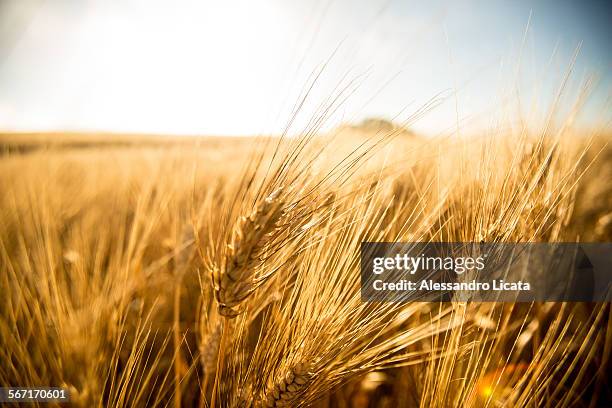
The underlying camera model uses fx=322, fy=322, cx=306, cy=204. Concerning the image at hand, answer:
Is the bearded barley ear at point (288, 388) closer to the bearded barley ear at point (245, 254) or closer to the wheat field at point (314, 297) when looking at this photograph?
the wheat field at point (314, 297)

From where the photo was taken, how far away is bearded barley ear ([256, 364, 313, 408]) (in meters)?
0.41

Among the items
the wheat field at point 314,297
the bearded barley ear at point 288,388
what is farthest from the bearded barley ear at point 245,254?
the bearded barley ear at point 288,388

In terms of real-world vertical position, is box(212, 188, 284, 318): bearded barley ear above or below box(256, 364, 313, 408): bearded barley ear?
above

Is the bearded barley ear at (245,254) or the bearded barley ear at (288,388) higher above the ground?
the bearded barley ear at (245,254)

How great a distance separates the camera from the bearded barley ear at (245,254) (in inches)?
15.1

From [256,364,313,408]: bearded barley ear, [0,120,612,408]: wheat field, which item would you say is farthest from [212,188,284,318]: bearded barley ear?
[256,364,313,408]: bearded barley ear

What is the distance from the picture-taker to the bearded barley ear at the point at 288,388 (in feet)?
1.34

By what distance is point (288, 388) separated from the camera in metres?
0.42

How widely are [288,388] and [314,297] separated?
0.39ft

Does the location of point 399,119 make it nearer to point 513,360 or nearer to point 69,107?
point 513,360

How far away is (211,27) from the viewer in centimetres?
70

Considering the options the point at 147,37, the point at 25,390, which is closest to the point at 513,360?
the point at 25,390

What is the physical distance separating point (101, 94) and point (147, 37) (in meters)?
0.16

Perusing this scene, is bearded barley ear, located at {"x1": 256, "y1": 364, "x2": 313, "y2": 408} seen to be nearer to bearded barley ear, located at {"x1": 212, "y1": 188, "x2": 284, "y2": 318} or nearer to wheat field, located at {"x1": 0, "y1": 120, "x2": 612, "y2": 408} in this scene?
wheat field, located at {"x1": 0, "y1": 120, "x2": 612, "y2": 408}
